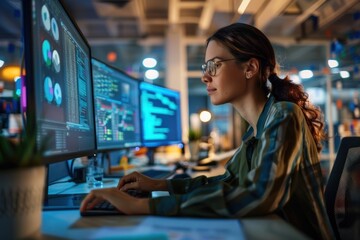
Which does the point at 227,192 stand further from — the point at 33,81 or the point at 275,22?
the point at 275,22

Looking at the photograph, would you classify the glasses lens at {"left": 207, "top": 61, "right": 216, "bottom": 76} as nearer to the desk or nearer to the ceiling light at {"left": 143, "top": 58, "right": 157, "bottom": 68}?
the desk

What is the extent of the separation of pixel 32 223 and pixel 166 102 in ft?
6.07

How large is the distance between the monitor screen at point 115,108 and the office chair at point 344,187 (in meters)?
0.97

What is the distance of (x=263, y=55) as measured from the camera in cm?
113

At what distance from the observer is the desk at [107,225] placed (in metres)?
0.63

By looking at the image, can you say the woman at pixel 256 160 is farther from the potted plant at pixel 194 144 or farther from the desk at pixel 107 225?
the potted plant at pixel 194 144

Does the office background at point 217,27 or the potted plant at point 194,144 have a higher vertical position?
the office background at point 217,27

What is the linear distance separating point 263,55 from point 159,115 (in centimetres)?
129

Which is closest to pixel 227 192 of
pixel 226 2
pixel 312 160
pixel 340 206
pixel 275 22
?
pixel 312 160

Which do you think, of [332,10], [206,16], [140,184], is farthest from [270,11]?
[140,184]

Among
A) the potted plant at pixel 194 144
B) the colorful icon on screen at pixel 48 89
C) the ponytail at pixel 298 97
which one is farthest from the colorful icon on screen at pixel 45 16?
the potted plant at pixel 194 144

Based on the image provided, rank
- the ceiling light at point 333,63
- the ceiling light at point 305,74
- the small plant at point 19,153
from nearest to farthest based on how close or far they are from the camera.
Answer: the small plant at point 19,153, the ceiling light at point 333,63, the ceiling light at point 305,74

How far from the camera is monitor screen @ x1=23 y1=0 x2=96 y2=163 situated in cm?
70

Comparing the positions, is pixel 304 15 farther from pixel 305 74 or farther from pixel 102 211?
pixel 102 211
